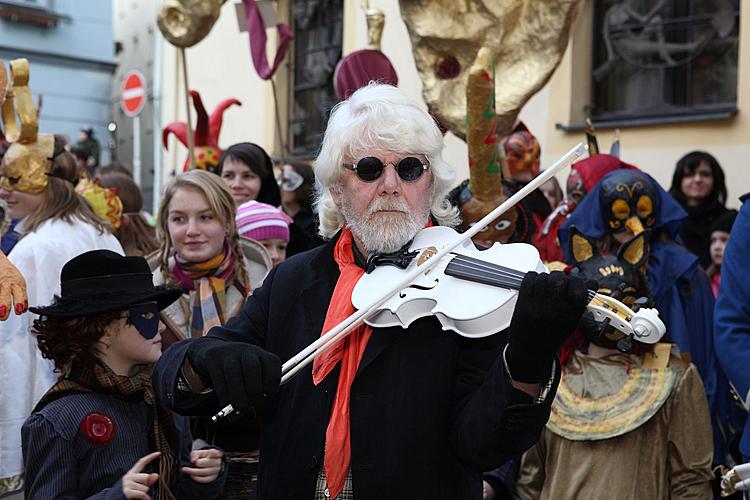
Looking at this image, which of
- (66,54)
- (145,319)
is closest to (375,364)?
(145,319)

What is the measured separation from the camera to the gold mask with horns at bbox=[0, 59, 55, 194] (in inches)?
181

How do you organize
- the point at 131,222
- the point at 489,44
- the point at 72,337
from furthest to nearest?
the point at 131,222, the point at 489,44, the point at 72,337

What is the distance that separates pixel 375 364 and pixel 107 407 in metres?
1.06

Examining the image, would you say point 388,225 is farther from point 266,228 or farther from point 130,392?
point 266,228

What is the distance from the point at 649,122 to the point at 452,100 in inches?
93.3

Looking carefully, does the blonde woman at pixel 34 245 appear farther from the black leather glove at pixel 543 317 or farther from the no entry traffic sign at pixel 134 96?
the no entry traffic sign at pixel 134 96

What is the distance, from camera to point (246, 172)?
5.32m

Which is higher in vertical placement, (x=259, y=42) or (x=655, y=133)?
(x=259, y=42)

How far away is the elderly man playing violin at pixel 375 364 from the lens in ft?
6.69

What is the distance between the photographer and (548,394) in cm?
205

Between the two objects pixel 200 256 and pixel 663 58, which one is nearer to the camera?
pixel 200 256

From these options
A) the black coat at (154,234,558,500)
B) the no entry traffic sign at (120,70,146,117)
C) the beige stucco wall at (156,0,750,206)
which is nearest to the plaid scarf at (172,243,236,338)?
the black coat at (154,234,558,500)

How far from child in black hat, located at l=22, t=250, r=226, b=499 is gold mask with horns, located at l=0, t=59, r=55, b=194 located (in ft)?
5.30

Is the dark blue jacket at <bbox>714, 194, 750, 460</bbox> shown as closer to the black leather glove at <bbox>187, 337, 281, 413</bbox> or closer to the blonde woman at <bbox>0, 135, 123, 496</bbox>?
the black leather glove at <bbox>187, 337, 281, 413</bbox>
